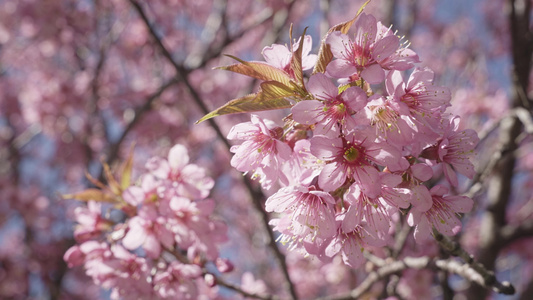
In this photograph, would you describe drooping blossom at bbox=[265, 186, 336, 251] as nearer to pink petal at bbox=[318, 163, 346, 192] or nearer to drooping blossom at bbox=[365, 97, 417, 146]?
pink petal at bbox=[318, 163, 346, 192]

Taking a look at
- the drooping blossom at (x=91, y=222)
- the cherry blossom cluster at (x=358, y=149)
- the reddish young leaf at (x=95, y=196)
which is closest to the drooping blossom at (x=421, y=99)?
the cherry blossom cluster at (x=358, y=149)

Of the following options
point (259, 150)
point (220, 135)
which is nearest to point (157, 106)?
point (220, 135)

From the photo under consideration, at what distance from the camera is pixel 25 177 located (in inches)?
234

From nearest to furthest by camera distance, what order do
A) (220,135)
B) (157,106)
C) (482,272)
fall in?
(482,272) → (220,135) → (157,106)

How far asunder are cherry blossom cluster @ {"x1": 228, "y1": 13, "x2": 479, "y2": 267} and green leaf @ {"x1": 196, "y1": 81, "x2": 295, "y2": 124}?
4 centimetres

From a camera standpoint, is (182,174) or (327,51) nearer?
(327,51)

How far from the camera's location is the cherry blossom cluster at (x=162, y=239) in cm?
152

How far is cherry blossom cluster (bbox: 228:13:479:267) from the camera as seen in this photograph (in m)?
0.97

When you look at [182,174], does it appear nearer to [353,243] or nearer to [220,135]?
[220,135]

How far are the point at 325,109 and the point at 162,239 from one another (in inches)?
34.5

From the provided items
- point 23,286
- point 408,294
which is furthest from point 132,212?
point 23,286

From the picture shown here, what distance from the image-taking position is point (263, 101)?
106 centimetres

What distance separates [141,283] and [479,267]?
1202mm

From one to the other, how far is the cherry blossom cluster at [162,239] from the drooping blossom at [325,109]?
0.70 meters
